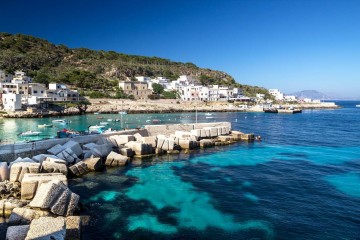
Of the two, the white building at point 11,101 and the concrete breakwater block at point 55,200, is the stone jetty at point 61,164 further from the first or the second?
the white building at point 11,101

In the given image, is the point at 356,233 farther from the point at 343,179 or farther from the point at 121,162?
the point at 121,162

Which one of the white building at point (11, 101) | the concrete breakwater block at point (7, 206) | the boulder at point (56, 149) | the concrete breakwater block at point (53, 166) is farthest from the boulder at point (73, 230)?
the white building at point (11, 101)

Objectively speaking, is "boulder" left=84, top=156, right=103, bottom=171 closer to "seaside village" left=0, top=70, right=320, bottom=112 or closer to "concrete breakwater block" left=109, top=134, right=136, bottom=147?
"concrete breakwater block" left=109, top=134, right=136, bottom=147

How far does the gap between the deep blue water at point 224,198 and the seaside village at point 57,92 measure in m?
59.9

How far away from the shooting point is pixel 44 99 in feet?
258

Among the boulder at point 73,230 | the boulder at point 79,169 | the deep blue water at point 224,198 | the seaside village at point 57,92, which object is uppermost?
the seaside village at point 57,92

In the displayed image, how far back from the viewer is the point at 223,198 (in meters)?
16.8

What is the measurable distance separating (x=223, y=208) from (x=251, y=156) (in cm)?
1437

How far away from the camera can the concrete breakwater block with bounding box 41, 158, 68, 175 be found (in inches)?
709

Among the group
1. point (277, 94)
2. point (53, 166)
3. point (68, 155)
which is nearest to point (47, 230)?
point (53, 166)

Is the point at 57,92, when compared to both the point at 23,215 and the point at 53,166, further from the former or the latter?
the point at 23,215

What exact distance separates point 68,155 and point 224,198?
12.3m

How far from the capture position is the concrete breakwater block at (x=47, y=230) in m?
9.46

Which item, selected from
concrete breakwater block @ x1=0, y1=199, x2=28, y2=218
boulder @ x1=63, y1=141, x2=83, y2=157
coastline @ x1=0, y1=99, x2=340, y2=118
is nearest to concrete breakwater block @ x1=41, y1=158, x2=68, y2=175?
boulder @ x1=63, y1=141, x2=83, y2=157
